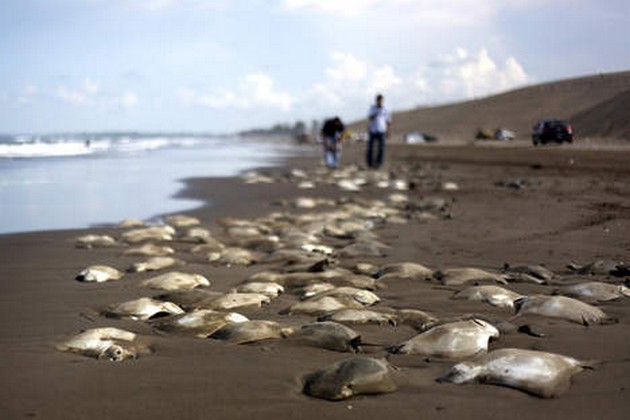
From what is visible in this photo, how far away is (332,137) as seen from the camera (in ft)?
70.3

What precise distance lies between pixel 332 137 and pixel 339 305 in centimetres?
1724

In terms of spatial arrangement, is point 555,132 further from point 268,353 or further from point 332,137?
point 268,353

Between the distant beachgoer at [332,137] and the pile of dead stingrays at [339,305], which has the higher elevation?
the distant beachgoer at [332,137]

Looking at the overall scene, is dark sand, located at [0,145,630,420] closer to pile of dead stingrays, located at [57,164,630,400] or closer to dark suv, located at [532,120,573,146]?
pile of dead stingrays, located at [57,164,630,400]

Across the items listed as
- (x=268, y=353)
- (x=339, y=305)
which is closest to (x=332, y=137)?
(x=339, y=305)

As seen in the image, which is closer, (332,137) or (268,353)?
(268,353)

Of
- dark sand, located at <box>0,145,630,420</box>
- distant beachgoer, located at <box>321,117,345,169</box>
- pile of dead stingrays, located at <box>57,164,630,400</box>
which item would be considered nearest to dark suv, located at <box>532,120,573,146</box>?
distant beachgoer, located at <box>321,117,345,169</box>

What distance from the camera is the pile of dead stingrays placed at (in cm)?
300

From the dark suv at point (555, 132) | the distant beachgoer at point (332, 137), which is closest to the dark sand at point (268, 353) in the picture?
the distant beachgoer at point (332, 137)

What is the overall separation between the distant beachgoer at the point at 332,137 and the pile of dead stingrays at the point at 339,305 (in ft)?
42.6

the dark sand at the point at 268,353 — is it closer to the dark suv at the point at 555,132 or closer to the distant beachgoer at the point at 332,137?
the distant beachgoer at the point at 332,137

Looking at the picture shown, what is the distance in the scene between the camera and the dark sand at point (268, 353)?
2746mm

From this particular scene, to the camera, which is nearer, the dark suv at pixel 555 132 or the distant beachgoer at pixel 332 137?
the distant beachgoer at pixel 332 137

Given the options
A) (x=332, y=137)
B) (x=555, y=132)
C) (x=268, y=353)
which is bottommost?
(x=268, y=353)
